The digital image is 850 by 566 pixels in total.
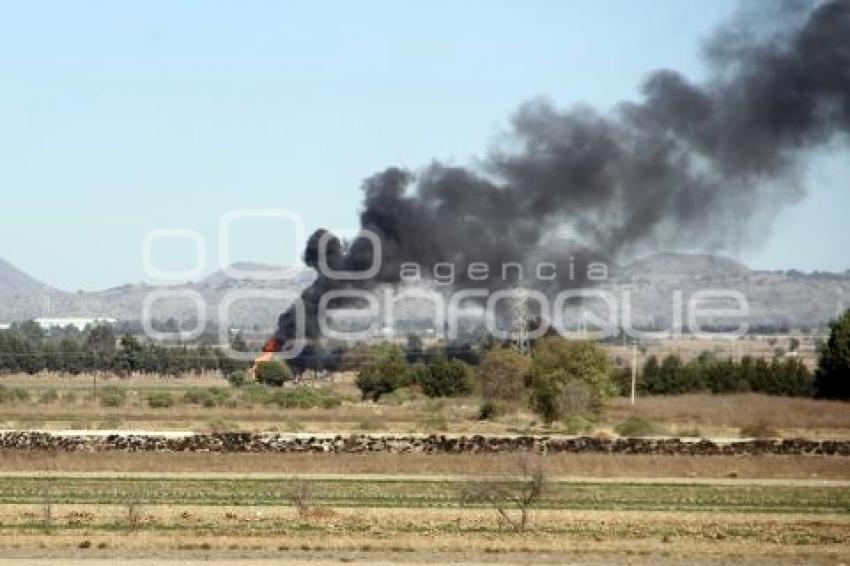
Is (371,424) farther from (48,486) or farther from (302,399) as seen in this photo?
(48,486)

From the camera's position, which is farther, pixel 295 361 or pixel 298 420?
pixel 295 361

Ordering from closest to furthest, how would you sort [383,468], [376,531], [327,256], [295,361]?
[376,531], [383,468], [327,256], [295,361]

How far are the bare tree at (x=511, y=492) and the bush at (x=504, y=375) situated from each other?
5200cm

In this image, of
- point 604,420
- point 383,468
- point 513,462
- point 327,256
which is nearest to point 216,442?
point 383,468

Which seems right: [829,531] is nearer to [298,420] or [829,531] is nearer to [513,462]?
[513,462]

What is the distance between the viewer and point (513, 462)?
1853 inches

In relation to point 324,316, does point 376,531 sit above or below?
below

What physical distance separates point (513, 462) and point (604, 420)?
3126cm

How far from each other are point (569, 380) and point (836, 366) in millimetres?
28930

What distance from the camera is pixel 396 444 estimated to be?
6138 centimetres

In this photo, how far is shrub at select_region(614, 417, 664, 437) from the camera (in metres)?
71.6

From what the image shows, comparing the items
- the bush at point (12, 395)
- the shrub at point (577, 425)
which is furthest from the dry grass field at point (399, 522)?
the bush at point (12, 395)

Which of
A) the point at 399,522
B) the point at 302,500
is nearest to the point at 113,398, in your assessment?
the point at 302,500

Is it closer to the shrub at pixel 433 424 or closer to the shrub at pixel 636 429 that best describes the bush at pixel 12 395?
the shrub at pixel 433 424
